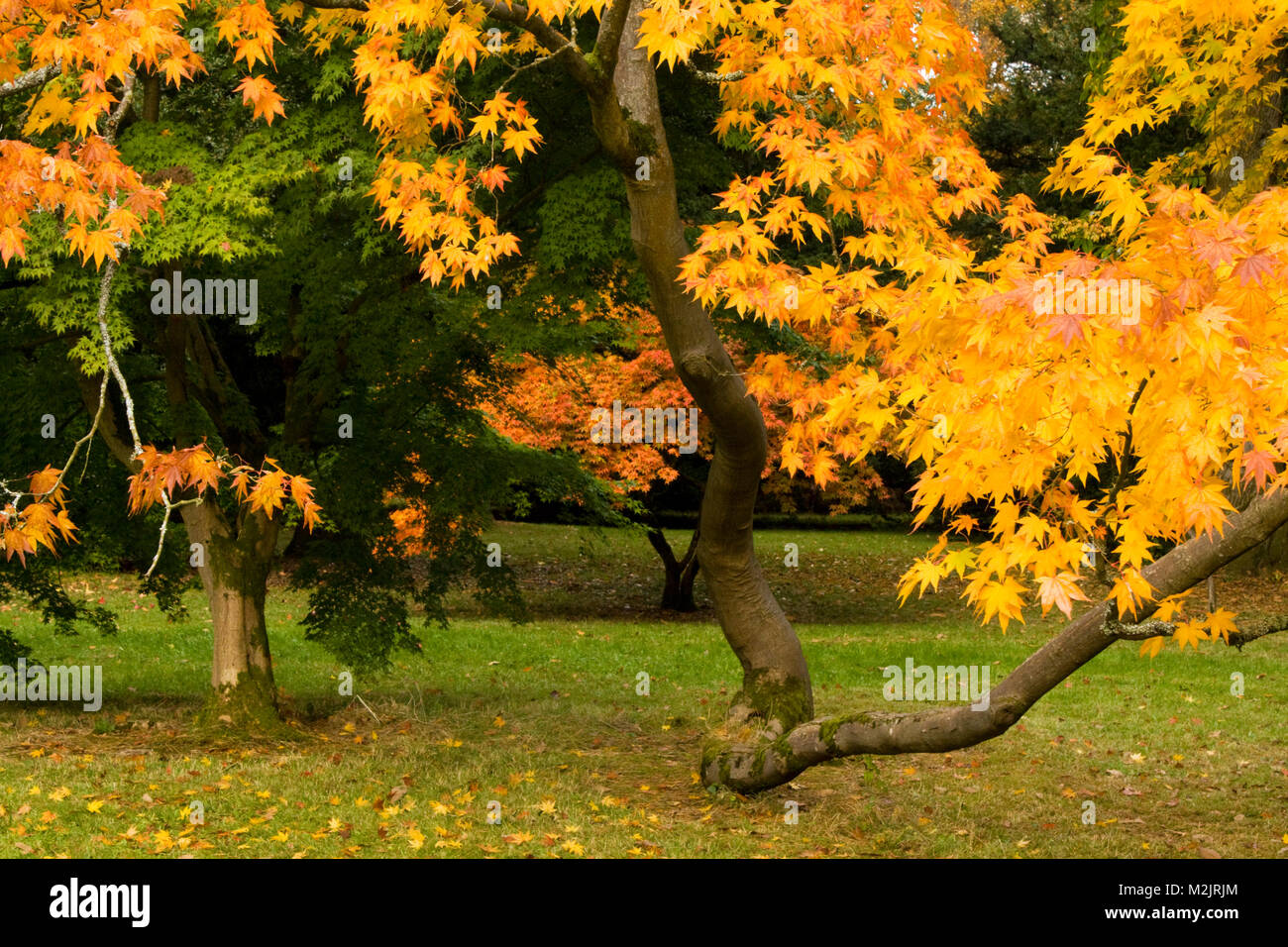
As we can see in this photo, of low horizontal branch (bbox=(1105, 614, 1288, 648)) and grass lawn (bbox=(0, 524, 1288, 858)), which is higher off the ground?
low horizontal branch (bbox=(1105, 614, 1288, 648))

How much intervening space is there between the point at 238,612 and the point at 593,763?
3.13 m

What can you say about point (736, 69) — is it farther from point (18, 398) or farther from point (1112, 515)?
point (18, 398)

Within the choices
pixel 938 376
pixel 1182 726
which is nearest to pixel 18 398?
pixel 938 376

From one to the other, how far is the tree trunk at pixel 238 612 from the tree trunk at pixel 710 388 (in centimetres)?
372

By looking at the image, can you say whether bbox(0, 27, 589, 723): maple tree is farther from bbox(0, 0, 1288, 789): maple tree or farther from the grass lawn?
the grass lawn

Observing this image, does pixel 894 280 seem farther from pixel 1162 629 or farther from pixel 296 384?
pixel 296 384

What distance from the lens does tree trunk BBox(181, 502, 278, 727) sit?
9.74 metres

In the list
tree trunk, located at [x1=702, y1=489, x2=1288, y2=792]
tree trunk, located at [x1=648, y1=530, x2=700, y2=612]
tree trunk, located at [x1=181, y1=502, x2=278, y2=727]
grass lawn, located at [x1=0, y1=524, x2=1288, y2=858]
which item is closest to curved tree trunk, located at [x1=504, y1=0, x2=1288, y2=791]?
tree trunk, located at [x1=702, y1=489, x2=1288, y2=792]

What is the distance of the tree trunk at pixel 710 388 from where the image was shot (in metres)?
7.36

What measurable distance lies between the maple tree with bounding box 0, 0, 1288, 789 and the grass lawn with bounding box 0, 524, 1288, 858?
88cm

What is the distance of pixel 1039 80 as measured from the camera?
2414 centimetres

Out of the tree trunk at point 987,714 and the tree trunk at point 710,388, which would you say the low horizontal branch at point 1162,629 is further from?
the tree trunk at point 710,388

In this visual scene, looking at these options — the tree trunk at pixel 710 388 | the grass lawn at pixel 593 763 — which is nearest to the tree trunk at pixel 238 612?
the grass lawn at pixel 593 763
